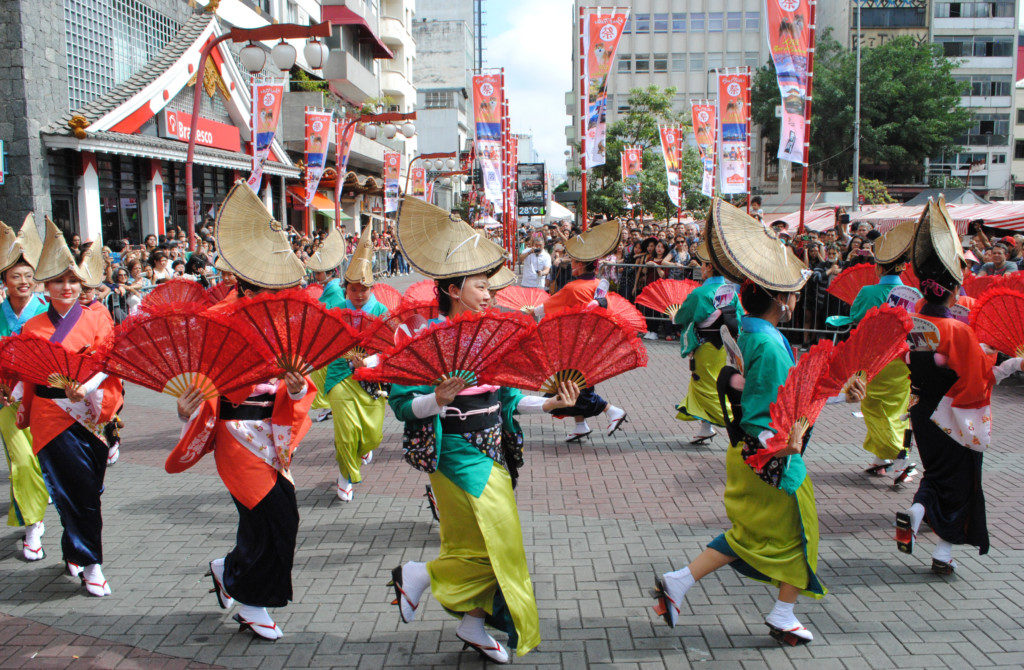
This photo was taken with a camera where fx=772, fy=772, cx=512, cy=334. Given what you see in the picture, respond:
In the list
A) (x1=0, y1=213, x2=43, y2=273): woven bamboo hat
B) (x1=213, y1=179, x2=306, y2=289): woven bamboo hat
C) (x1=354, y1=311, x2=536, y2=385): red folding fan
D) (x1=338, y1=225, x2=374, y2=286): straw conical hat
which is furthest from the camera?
(x1=338, y1=225, x2=374, y2=286): straw conical hat

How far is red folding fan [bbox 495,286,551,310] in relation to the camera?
6.89 meters

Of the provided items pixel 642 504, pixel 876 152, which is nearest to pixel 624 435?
pixel 642 504

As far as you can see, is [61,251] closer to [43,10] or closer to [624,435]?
[624,435]

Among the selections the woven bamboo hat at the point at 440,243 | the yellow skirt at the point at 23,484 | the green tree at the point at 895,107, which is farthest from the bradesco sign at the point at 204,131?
the green tree at the point at 895,107

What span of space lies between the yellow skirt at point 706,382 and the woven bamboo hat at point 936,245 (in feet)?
9.26

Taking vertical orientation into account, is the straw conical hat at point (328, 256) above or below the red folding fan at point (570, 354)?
above

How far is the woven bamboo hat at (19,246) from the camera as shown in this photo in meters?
4.75

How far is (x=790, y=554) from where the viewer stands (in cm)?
350

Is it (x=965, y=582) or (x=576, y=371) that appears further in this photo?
(x=965, y=582)

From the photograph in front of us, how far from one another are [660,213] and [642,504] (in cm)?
2818

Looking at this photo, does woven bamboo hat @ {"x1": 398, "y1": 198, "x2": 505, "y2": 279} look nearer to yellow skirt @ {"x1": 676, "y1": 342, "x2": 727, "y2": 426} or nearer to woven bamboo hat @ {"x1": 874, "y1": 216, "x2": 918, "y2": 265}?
woven bamboo hat @ {"x1": 874, "y1": 216, "x2": 918, "y2": 265}

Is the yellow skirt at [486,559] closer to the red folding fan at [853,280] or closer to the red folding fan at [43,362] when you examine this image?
the red folding fan at [43,362]

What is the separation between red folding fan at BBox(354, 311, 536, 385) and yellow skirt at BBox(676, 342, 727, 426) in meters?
4.42

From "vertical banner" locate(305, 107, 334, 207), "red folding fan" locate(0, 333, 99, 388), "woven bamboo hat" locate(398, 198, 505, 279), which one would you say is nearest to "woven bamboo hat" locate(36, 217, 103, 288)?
"red folding fan" locate(0, 333, 99, 388)
